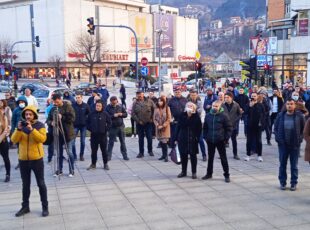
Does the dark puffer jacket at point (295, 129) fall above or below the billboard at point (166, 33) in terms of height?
below

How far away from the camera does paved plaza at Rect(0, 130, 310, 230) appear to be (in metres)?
6.25

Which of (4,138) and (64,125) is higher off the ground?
(64,125)

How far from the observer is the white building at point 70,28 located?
75.4 meters

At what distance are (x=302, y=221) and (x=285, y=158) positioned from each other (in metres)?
1.85

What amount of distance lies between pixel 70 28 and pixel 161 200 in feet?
236

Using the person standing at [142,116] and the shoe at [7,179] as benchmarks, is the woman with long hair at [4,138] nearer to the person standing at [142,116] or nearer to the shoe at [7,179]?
the shoe at [7,179]

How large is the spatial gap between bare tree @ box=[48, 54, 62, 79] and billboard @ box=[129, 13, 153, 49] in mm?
17854

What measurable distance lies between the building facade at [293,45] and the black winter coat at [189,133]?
2833 cm

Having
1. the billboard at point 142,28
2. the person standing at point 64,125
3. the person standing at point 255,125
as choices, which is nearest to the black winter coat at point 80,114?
the person standing at point 64,125

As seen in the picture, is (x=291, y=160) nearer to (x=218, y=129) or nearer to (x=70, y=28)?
(x=218, y=129)

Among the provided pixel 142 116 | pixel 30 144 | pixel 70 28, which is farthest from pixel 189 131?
pixel 70 28

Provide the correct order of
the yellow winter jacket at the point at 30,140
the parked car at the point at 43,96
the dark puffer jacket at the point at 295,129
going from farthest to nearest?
the parked car at the point at 43,96
the dark puffer jacket at the point at 295,129
the yellow winter jacket at the point at 30,140

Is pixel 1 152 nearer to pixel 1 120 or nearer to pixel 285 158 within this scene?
pixel 1 120

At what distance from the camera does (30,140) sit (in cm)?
651
